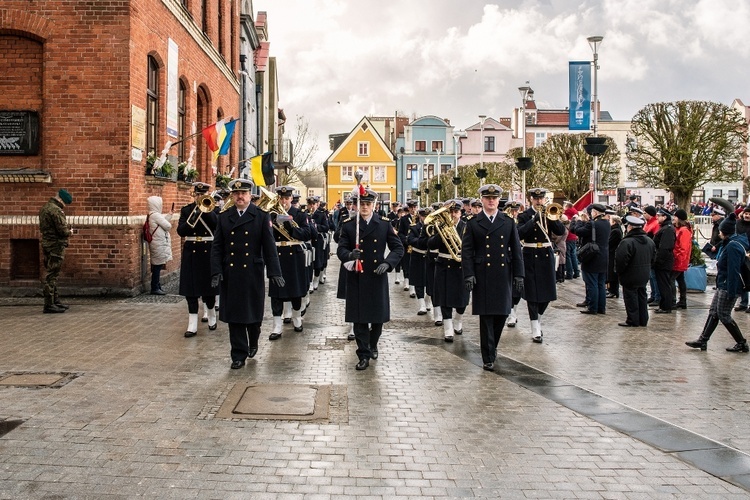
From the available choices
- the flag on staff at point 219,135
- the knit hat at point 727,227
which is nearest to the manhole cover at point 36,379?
the knit hat at point 727,227

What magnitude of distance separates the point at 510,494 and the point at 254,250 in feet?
15.4

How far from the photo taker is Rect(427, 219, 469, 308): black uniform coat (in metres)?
10.9

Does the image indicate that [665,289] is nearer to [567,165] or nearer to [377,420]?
[377,420]

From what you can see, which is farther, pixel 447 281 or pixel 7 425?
pixel 447 281

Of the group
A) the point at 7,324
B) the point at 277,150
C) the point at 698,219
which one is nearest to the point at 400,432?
the point at 7,324

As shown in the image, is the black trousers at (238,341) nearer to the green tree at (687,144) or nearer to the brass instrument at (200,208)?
the brass instrument at (200,208)

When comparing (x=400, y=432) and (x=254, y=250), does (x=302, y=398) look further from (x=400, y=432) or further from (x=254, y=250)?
(x=254, y=250)

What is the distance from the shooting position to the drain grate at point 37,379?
7.46 metres

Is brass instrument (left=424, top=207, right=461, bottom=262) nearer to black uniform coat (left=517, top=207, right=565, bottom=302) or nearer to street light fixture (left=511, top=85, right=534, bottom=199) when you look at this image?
black uniform coat (left=517, top=207, right=565, bottom=302)

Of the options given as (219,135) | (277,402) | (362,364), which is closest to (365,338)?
(362,364)

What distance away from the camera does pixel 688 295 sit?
54.9ft

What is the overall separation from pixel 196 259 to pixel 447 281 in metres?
3.56

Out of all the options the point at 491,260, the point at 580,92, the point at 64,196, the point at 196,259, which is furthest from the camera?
the point at 580,92

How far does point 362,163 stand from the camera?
8531cm
